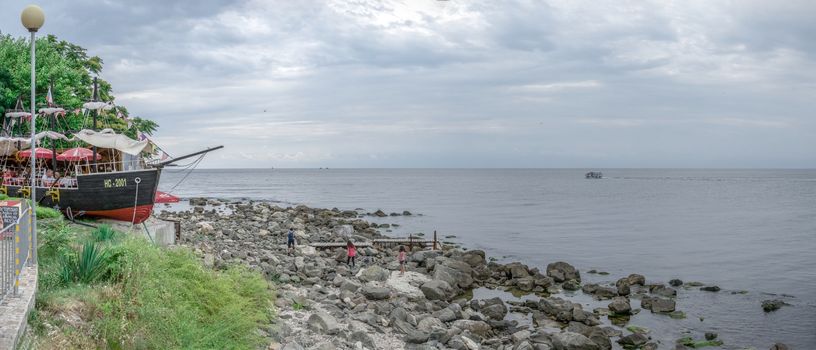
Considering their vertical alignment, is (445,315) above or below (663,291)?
above


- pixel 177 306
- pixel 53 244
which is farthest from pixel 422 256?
pixel 177 306

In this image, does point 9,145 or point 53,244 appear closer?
point 53,244

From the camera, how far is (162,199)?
3481 cm

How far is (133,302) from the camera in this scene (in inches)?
447

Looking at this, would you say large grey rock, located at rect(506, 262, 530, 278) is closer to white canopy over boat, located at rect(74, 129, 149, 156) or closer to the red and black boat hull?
the red and black boat hull

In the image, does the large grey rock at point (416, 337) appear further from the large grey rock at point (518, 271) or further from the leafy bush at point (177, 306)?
the large grey rock at point (518, 271)

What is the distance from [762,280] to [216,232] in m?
33.0

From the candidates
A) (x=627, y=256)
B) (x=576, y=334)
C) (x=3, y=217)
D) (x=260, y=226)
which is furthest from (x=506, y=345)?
(x=260, y=226)

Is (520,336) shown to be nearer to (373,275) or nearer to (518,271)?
(373,275)

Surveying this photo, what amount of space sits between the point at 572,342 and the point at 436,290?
7.51 m

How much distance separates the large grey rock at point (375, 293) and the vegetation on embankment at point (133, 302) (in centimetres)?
696

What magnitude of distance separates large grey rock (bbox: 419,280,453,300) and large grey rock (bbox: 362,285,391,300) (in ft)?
9.45

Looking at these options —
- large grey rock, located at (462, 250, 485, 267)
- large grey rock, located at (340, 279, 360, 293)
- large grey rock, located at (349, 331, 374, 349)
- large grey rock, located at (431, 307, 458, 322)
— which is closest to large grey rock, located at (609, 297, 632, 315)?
large grey rock, located at (431, 307, 458, 322)

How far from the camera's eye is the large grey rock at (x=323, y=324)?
1602cm
